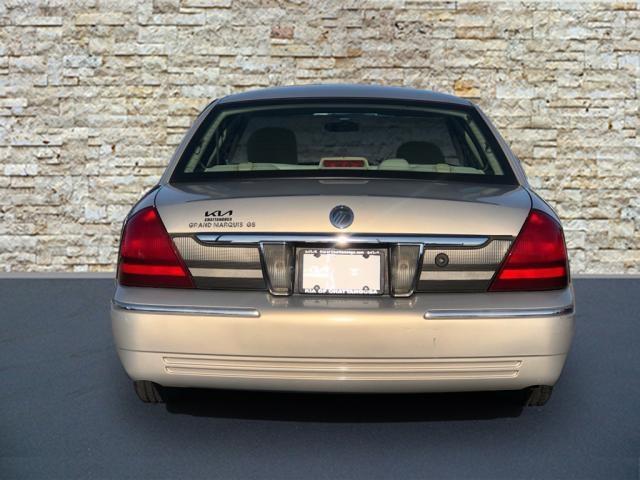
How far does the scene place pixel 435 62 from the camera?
35.3 feet

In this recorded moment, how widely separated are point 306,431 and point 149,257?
3.36 feet

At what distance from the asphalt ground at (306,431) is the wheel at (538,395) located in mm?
83

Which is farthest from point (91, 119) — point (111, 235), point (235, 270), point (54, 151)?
point (235, 270)

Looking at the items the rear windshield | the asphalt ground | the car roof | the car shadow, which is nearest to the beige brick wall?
the rear windshield

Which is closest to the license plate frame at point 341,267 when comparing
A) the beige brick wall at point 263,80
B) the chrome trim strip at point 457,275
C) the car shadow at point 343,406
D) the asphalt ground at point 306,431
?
the chrome trim strip at point 457,275

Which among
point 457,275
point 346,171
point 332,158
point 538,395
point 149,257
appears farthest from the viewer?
point 538,395

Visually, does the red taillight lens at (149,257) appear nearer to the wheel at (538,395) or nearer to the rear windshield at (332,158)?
the rear windshield at (332,158)

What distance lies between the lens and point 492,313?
4.08 meters

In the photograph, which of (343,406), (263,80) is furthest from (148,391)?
(263,80)

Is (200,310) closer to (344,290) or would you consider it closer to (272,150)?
(344,290)

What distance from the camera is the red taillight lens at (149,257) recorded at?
419cm

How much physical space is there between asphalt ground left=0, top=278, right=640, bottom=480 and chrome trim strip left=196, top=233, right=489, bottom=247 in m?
0.84

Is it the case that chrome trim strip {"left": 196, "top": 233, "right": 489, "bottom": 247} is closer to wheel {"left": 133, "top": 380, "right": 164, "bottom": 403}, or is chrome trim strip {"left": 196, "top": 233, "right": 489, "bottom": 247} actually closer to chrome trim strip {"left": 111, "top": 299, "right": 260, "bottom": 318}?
chrome trim strip {"left": 111, "top": 299, "right": 260, "bottom": 318}

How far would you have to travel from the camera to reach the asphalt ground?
4.12 m
